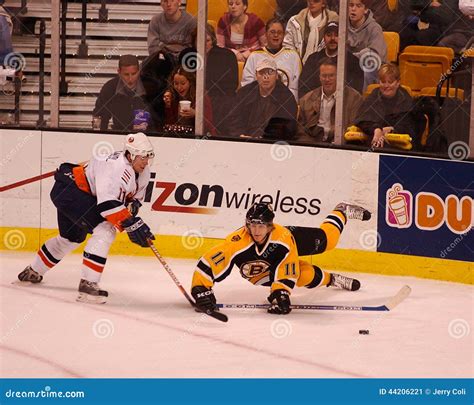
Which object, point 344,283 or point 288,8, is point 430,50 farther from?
point 344,283

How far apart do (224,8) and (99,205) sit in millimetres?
2154

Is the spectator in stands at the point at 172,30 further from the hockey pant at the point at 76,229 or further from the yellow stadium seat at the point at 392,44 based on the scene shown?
the hockey pant at the point at 76,229

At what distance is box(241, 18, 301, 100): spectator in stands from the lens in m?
7.67

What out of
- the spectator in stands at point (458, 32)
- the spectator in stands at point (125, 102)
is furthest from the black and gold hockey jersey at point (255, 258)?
the spectator in stands at point (458, 32)

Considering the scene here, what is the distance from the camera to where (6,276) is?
7.11 metres

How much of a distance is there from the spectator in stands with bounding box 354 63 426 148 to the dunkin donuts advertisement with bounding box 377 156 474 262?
186mm

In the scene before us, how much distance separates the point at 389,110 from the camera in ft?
24.1

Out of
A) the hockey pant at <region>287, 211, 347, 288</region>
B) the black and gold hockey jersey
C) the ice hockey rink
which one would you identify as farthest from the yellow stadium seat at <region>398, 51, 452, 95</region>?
the black and gold hockey jersey

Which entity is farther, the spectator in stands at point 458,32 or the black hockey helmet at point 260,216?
the spectator in stands at point 458,32

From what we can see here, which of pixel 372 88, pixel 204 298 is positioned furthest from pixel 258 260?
pixel 372 88

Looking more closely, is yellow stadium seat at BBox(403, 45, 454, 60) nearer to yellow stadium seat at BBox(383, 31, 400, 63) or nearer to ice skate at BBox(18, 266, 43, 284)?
yellow stadium seat at BBox(383, 31, 400, 63)

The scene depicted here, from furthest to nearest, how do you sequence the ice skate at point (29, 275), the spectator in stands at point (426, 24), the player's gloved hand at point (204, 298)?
the spectator in stands at point (426, 24) → the ice skate at point (29, 275) → the player's gloved hand at point (204, 298)

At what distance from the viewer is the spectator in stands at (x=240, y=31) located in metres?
7.80

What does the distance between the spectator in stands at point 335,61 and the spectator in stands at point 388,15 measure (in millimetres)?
276
